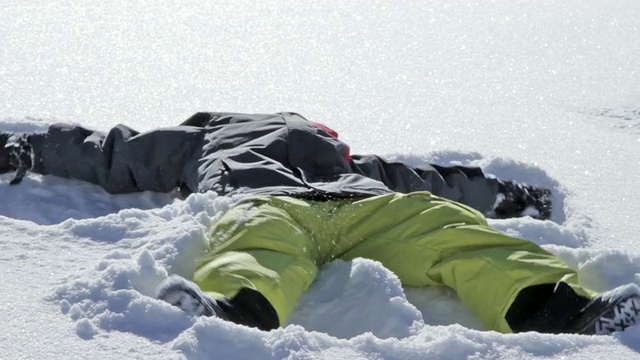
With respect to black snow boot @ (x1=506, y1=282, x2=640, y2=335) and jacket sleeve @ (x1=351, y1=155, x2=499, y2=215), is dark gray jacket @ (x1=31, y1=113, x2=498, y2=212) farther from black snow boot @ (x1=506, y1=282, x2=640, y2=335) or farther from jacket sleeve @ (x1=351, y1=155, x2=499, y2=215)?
black snow boot @ (x1=506, y1=282, x2=640, y2=335)

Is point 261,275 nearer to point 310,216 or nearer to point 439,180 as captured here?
point 310,216

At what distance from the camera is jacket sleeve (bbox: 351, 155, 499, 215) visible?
203cm

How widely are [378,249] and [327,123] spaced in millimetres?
1218

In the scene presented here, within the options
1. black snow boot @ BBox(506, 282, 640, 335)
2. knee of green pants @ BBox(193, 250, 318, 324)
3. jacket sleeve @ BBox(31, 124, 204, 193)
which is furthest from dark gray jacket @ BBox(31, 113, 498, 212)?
black snow boot @ BBox(506, 282, 640, 335)

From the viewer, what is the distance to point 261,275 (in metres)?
1.31

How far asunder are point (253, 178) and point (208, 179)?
4.5 inches

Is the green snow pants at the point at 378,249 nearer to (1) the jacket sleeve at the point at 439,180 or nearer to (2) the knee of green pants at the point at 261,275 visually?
(2) the knee of green pants at the point at 261,275

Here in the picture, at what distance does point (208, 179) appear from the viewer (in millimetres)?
1785

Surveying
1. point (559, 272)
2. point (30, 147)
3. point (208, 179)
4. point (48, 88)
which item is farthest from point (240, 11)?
point (559, 272)

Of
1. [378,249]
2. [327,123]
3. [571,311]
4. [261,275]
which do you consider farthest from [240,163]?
[327,123]

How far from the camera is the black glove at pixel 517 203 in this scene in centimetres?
210

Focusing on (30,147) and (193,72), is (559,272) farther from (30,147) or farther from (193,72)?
(193,72)

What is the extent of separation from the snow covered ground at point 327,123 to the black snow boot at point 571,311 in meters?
0.04

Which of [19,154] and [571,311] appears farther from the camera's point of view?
[19,154]
